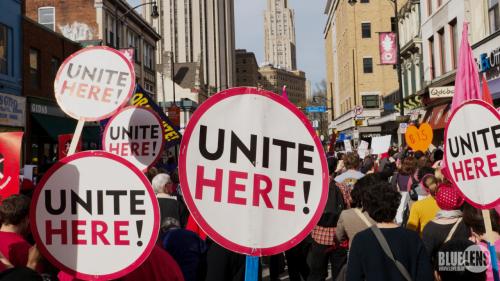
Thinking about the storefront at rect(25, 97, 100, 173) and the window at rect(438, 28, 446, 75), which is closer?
the storefront at rect(25, 97, 100, 173)

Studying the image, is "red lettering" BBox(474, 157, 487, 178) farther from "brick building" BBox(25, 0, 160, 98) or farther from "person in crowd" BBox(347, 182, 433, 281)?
"brick building" BBox(25, 0, 160, 98)

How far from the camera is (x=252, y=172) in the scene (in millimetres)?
2896

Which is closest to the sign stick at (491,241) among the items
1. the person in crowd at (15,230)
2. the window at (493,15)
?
the person in crowd at (15,230)

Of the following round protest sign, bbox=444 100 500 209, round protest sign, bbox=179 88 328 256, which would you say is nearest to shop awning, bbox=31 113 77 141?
round protest sign, bbox=444 100 500 209

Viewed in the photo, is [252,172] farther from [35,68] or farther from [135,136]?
[35,68]

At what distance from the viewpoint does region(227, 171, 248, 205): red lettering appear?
2832 millimetres

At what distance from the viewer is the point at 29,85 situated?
23688 mm

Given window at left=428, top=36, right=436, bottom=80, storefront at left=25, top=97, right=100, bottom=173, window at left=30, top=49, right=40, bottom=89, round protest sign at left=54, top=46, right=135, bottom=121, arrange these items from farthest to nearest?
window at left=428, top=36, right=436, bottom=80 < window at left=30, top=49, right=40, bottom=89 < storefront at left=25, top=97, right=100, bottom=173 < round protest sign at left=54, top=46, right=135, bottom=121

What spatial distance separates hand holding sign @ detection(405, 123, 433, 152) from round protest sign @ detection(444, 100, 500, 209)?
8.78m

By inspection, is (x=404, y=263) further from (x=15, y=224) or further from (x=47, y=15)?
(x=47, y=15)

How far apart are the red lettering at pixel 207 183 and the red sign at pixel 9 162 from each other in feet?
10.1

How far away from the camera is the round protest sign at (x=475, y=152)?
4.41 meters

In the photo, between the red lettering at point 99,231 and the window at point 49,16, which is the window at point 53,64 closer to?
the window at point 49,16

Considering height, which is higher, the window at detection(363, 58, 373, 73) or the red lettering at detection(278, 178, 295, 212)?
the window at detection(363, 58, 373, 73)
